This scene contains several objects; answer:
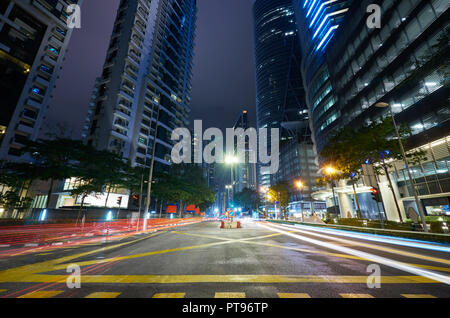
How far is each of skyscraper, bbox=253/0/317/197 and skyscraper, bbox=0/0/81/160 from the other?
3625 inches

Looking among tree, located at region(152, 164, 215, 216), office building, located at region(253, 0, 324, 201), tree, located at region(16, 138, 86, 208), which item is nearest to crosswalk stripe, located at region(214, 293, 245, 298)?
tree, located at region(16, 138, 86, 208)

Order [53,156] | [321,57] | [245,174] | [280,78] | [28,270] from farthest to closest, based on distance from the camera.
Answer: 1. [245,174]
2. [280,78]
3. [321,57]
4. [53,156]
5. [28,270]

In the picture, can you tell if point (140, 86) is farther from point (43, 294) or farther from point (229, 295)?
point (229, 295)

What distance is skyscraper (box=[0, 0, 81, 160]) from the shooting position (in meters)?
32.9

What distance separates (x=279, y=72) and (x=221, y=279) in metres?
162

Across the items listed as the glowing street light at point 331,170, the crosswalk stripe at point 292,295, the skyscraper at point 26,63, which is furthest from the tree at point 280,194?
the skyscraper at point 26,63

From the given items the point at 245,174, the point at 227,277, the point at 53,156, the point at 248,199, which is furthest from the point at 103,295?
the point at 245,174

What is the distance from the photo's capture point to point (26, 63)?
118 feet

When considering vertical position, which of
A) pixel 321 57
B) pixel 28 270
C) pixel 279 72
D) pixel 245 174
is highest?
pixel 279 72

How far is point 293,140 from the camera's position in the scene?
3511 inches

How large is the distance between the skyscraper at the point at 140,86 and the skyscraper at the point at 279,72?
215ft

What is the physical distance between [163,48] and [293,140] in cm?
6805
